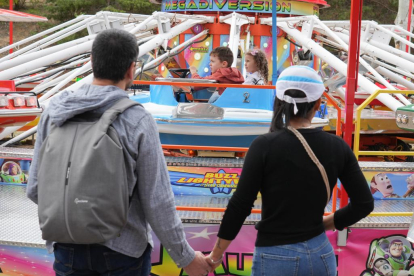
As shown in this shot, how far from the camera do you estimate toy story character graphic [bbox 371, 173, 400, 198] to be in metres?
5.40

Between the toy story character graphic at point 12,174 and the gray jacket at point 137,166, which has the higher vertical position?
the gray jacket at point 137,166

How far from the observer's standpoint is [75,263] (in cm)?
240

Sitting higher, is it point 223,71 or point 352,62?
point 352,62

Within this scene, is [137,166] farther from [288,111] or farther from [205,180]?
[205,180]

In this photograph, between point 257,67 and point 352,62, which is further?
point 257,67

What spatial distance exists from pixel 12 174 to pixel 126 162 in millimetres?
4262

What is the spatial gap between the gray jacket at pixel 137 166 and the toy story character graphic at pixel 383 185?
3276 mm

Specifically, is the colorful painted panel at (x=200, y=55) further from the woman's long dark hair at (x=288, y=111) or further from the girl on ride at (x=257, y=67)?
the woman's long dark hair at (x=288, y=111)

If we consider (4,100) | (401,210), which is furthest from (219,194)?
(4,100)

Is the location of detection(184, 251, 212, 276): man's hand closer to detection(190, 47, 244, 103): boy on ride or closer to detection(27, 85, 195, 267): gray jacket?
detection(27, 85, 195, 267): gray jacket

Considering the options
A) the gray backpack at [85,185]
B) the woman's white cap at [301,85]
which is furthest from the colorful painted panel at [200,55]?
the gray backpack at [85,185]

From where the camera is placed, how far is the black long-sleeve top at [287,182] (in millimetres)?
2443

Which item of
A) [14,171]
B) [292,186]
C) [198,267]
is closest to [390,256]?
[198,267]

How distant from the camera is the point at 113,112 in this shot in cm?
234
